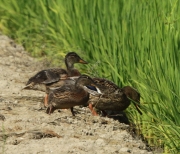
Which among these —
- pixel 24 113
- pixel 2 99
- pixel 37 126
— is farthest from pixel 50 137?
pixel 2 99

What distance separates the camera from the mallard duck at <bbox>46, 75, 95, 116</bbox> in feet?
21.8

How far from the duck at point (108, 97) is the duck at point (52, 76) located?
1.87 ft

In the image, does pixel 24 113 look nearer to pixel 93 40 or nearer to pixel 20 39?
pixel 93 40

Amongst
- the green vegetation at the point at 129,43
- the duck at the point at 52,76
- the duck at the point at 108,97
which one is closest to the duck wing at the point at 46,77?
the duck at the point at 52,76

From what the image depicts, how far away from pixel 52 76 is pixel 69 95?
79 centimetres

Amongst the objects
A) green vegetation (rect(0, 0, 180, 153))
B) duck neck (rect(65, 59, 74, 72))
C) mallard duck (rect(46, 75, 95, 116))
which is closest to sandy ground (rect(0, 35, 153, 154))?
mallard duck (rect(46, 75, 95, 116))

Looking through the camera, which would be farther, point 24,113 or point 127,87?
point 127,87

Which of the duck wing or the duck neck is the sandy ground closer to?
the duck wing

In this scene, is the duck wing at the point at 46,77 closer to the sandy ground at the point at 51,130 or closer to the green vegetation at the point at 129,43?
the sandy ground at the point at 51,130

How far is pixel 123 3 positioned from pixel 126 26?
0.69 metres

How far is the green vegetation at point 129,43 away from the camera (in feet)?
18.8

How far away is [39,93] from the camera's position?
7.92 metres

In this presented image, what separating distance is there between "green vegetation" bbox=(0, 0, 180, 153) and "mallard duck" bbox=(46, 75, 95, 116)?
36 cm

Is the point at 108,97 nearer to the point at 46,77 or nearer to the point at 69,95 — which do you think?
the point at 69,95
